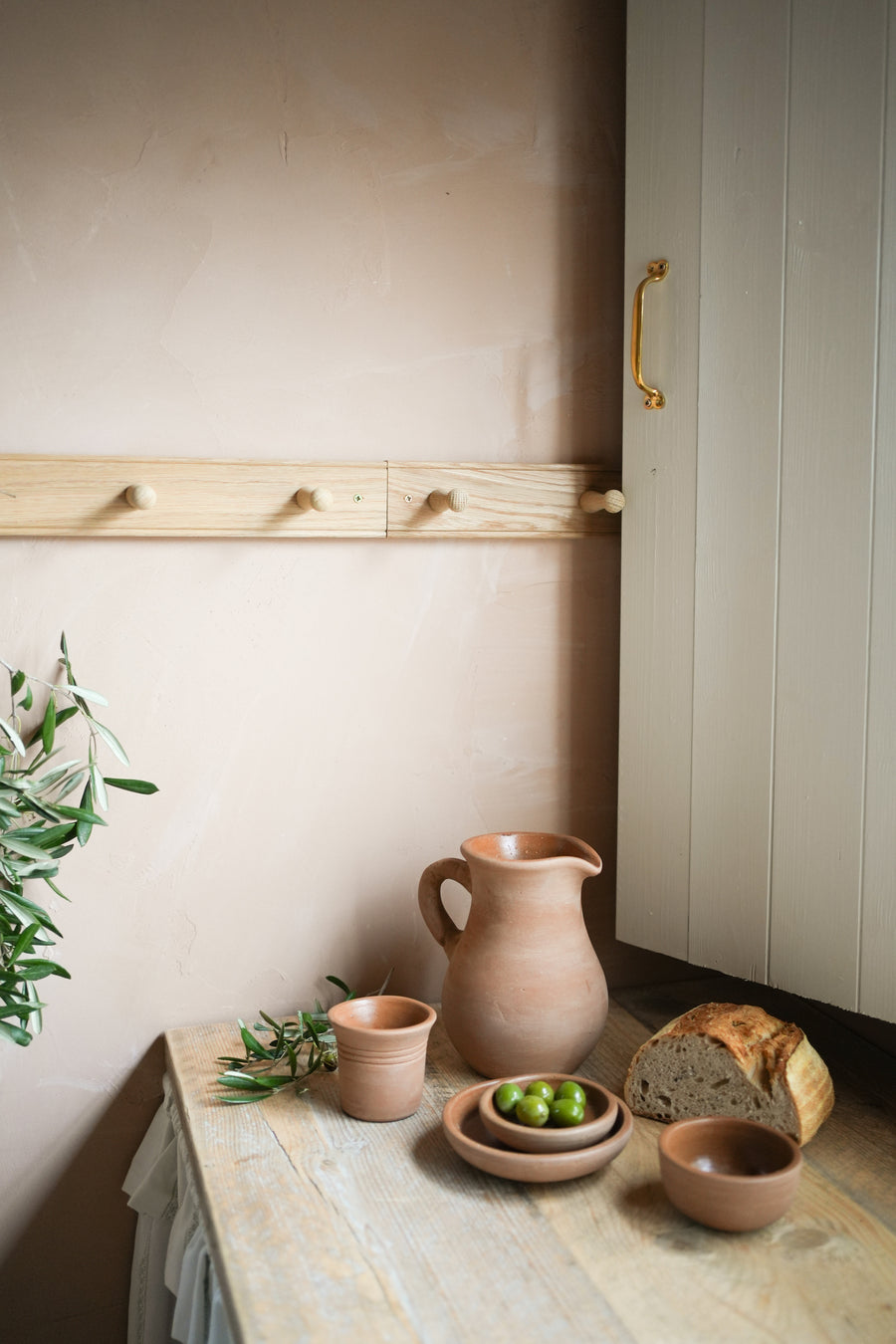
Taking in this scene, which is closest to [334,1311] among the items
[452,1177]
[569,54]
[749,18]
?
[452,1177]

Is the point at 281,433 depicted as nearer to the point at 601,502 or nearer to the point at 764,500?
the point at 601,502

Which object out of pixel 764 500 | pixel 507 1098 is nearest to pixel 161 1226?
pixel 507 1098

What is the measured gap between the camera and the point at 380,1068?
1198 millimetres

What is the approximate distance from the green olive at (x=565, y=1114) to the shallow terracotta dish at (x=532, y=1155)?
0.09 ft

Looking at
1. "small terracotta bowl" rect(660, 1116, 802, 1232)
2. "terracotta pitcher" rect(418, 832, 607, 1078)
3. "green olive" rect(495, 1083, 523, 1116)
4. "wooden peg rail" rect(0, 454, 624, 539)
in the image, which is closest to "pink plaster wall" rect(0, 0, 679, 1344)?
"wooden peg rail" rect(0, 454, 624, 539)

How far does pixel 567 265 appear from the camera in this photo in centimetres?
154

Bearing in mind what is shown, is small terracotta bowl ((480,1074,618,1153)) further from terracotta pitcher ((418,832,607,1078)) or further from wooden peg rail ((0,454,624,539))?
wooden peg rail ((0,454,624,539))

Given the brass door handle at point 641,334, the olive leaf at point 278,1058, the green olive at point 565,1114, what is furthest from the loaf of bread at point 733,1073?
the brass door handle at point 641,334

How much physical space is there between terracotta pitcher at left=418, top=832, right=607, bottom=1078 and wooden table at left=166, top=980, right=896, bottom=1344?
0.32 ft

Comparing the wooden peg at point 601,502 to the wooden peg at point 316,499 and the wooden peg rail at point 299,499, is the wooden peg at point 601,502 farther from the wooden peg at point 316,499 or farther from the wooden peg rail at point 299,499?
the wooden peg at point 316,499

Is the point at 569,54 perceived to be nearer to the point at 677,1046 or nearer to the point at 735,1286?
the point at 677,1046

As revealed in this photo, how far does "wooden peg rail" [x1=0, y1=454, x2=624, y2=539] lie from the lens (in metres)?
1.29

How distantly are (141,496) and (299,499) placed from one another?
0.20 m

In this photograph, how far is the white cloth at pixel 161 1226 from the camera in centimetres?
120
